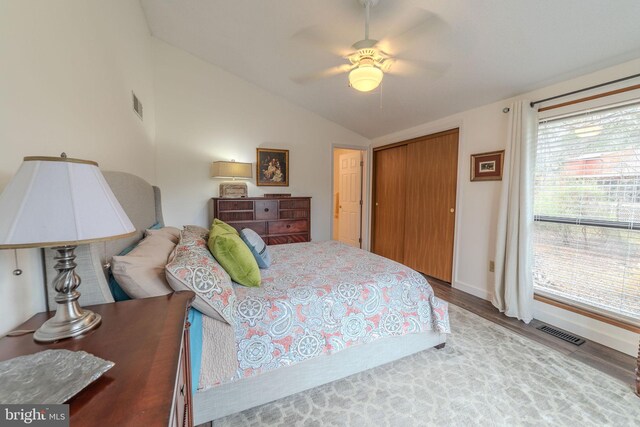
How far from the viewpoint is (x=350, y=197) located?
5434 mm

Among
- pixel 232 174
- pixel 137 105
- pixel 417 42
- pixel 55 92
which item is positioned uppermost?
pixel 417 42

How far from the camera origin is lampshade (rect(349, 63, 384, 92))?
2064 mm

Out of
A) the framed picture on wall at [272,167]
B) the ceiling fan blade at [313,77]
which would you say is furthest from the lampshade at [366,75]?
the framed picture on wall at [272,167]

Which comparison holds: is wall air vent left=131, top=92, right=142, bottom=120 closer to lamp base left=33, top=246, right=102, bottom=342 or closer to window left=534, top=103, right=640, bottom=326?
lamp base left=33, top=246, right=102, bottom=342

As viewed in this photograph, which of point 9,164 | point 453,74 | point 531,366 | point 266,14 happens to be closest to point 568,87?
point 453,74

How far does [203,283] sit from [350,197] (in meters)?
4.39

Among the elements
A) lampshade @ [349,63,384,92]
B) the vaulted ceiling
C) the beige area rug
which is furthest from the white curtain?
lampshade @ [349,63,384,92]

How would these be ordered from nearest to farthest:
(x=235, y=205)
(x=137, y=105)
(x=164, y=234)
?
1. (x=164, y=234)
2. (x=137, y=105)
3. (x=235, y=205)

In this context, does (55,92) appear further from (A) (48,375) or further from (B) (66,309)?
(A) (48,375)

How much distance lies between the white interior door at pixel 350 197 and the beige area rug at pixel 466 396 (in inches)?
134

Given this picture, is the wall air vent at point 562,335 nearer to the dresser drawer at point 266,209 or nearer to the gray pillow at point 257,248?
the gray pillow at point 257,248

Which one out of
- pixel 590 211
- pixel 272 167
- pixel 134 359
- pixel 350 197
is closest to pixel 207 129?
pixel 272 167

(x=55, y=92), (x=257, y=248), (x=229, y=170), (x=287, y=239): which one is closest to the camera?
(x=55, y=92)

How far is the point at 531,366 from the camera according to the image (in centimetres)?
189
